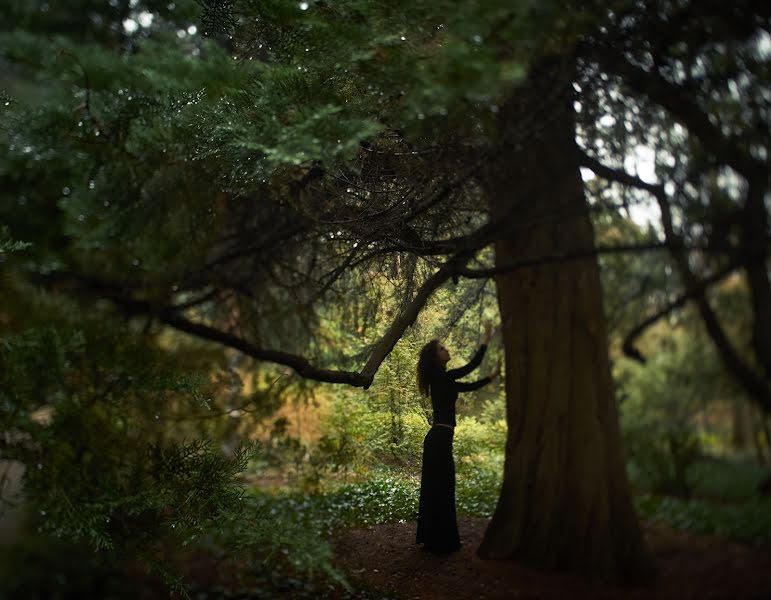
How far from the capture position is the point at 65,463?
2.27 metres

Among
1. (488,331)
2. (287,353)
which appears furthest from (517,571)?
(287,353)

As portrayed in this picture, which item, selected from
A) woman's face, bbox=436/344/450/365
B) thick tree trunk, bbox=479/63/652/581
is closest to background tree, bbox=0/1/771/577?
thick tree trunk, bbox=479/63/652/581

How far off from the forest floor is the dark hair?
1.03 ft

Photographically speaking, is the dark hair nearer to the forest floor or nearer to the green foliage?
the forest floor

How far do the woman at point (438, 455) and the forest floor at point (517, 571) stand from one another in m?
0.04

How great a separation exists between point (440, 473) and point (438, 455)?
4 centimetres

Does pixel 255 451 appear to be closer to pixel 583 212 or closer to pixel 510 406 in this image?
pixel 510 406

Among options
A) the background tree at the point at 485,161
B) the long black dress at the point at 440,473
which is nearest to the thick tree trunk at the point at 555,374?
the background tree at the point at 485,161

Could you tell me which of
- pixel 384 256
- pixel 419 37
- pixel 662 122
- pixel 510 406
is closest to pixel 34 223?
pixel 384 256

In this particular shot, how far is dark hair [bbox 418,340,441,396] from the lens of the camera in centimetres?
156

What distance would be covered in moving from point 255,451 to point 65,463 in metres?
0.69

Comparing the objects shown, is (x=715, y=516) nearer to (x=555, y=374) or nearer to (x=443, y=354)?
(x=555, y=374)

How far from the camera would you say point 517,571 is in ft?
4.22

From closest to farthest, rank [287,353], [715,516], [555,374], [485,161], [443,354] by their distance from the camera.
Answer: [715,516], [555,374], [485,161], [443,354], [287,353]
